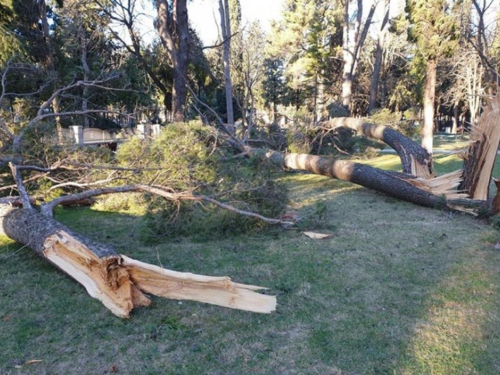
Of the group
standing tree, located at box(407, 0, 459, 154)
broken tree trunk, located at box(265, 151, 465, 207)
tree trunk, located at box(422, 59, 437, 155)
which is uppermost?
standing tree, located at box(407, 0, 459, 154)

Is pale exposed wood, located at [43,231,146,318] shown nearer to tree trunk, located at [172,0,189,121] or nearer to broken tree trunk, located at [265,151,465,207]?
broken tree trunk, located at [265,151,465,207]

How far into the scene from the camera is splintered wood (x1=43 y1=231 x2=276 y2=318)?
2.93 meters

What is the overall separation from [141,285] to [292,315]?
128 centimetres

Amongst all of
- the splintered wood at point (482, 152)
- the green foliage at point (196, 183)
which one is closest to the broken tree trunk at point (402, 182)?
the splintered wood at point (482, 152)

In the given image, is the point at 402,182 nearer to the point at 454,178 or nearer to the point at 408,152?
the point at 454,178

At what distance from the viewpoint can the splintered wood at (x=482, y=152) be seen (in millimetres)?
6227

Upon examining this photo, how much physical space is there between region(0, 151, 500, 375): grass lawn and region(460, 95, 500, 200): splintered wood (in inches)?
69.5

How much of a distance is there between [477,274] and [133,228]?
4453 mm

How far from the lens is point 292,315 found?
9.75ft

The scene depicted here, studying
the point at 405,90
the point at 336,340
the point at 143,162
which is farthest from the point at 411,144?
the point at 405,90

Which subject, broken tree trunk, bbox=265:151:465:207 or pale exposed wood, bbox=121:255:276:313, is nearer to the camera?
pale exposed wood, bbox=121:255:276:313

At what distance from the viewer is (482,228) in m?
5.39

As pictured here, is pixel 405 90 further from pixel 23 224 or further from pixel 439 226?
pixel 23 224

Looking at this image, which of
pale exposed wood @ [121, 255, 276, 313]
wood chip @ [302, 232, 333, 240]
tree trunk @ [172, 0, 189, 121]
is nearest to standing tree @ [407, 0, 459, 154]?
tree trunk @ [172, 0, 189, 121]
